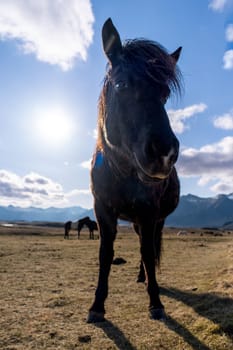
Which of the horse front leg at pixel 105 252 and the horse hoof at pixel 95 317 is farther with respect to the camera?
the horse front leg at pixel 105 252

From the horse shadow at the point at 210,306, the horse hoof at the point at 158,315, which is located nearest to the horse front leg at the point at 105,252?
the horse hoof at the point at 158,315

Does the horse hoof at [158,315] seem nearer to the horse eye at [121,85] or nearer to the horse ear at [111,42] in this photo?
the horse eye at [121,85]

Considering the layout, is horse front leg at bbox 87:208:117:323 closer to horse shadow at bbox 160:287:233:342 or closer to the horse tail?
horse shadow at bbox 160:287:233:342

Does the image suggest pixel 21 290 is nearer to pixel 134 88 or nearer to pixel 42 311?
pixel 42 311

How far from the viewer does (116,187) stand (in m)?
5.58

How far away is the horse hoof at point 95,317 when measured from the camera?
5332mm

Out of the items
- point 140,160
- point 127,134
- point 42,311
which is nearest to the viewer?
point 140,160

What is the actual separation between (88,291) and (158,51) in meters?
5.49

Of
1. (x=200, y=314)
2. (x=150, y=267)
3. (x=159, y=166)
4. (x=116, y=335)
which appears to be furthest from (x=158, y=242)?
(x=159, y=166)

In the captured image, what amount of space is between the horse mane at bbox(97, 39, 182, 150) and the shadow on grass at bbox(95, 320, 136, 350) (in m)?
3.20

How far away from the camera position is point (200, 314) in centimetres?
541

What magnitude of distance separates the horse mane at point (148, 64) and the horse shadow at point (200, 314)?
322 centimetres

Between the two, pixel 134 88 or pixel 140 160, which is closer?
pixel 140 160

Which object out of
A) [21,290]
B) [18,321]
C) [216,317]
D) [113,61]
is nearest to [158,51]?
[113,61]
